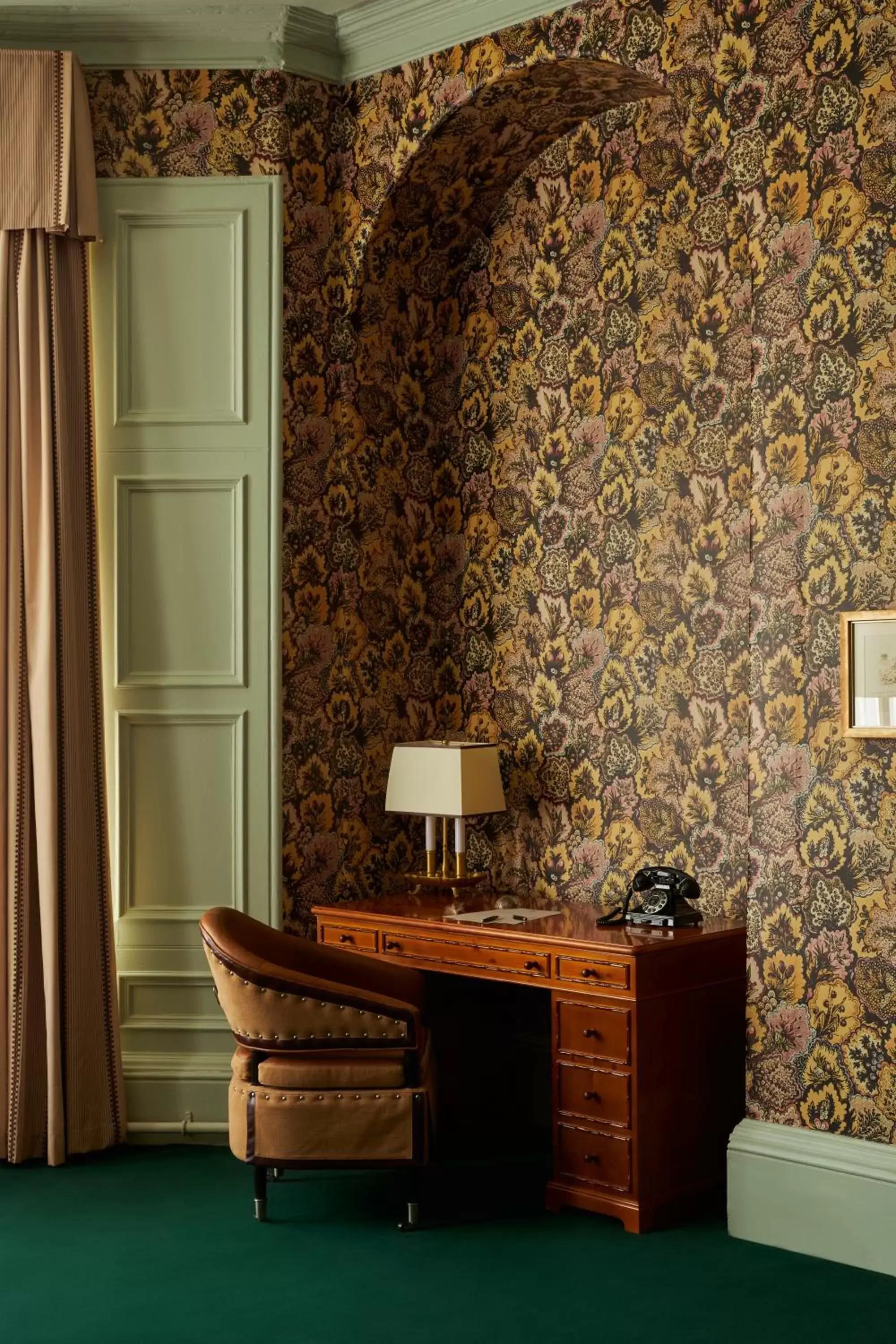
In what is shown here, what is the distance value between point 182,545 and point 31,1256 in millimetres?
2333

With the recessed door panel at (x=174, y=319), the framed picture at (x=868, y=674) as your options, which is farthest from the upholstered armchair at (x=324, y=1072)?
the recessed door panel at (x=174, y=319)

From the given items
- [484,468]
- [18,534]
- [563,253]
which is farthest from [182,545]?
[563,253]

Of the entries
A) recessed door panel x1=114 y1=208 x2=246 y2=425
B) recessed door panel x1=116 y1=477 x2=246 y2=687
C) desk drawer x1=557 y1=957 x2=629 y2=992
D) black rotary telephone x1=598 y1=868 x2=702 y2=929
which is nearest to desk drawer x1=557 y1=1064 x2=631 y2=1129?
desk drawer x1=557 y1=957 x2=629 y2=992

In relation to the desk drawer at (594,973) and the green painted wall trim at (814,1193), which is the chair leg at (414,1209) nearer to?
the desk drawer at (594,973)

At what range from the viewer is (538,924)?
456 centimetres

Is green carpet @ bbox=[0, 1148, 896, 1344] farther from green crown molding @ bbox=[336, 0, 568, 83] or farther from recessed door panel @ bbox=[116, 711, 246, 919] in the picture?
green crown molding @ bbox=[336, 0, 568, 83]

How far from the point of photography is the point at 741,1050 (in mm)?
4477

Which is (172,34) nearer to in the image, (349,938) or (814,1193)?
(349,938)

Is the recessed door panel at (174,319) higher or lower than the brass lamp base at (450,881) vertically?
higher

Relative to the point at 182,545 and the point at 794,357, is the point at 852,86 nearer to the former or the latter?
the point at 794,357

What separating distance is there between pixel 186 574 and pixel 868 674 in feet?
7.87

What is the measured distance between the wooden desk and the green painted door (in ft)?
3.53

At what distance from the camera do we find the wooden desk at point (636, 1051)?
4148 millimetres

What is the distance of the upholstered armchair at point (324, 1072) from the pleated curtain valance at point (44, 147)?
2.48 metres
